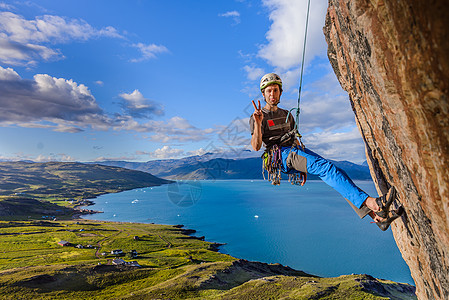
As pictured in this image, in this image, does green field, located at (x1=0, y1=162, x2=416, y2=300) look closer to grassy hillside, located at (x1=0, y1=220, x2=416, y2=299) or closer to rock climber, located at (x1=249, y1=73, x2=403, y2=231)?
grassy hillside, located at (x1=0, y1=220, x2=416, y2=299)

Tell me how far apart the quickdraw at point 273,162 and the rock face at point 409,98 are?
2.47 m

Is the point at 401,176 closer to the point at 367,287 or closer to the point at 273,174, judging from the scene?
the point at 273,174

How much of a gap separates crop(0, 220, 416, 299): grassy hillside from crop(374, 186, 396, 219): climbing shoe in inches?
1384

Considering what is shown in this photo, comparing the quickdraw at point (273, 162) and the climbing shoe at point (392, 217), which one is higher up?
the quickdraw at point (273, 162)

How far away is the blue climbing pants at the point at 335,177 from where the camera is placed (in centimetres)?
501

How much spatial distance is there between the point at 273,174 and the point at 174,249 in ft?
Answer: 218

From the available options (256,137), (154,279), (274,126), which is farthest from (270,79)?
(154,279)

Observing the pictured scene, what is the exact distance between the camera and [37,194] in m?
178

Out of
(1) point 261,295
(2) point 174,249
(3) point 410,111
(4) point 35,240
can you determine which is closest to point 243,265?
(1) point 261,295

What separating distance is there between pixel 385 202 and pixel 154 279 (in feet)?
155

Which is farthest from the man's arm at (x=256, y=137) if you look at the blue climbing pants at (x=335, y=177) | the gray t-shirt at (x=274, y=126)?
the blue climbing pants at (x=335, y=177)

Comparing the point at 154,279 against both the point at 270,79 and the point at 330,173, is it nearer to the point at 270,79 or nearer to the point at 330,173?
the point at 270,79

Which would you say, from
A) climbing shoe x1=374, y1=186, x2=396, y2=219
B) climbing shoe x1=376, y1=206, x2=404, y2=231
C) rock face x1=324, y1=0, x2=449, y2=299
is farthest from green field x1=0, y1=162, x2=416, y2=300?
rock face x1=324, y1=0, x2=449, y2=299

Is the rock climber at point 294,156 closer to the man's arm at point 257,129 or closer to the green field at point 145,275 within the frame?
the man's arm at point 257,129
